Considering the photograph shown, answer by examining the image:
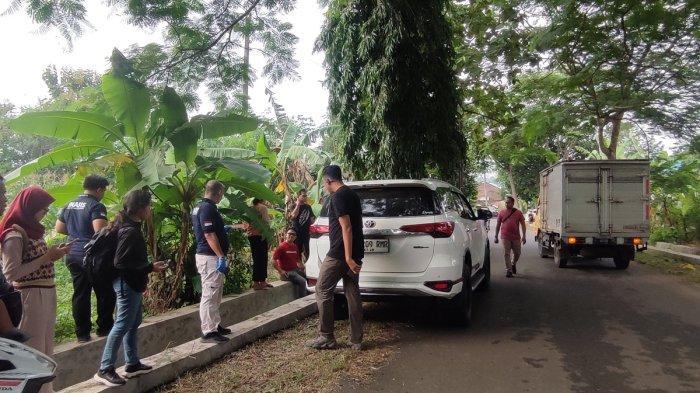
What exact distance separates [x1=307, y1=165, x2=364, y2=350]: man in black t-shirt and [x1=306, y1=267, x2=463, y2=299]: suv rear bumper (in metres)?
0.42

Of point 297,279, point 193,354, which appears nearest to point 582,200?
point 297,279

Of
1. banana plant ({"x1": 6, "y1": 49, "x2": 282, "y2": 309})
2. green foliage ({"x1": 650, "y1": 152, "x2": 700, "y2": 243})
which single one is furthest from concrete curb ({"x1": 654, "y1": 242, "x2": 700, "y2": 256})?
banana plant ({"x1": 6, "y1": 49, "x2": 282, "y2": 309})

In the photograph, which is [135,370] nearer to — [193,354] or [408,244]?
[193,354]

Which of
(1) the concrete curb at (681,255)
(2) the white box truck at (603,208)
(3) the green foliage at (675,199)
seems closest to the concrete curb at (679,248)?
(1) the concrete curb at (681,255)

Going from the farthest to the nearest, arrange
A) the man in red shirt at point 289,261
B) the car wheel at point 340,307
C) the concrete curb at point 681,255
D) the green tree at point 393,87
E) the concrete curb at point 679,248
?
the concrete curb at point 679,248
the concrete curb at point 681,255
the green tree at point 393,87
the man in red shirt at point 289,261
the car wheel at point 340,307

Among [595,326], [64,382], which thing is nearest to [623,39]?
[595,326]

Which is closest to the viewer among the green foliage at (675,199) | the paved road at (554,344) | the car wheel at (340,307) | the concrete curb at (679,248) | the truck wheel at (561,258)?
the paved road at (554,344)

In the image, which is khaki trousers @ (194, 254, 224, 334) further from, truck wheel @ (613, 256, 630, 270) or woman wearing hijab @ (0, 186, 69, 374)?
truck wheel @ (613, 256, 630, 270)

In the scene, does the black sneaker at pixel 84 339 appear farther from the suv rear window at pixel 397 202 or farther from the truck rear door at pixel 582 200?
the truck rear door at pixel 582 200

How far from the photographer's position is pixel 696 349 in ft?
17.2

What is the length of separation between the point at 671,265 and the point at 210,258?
12.2 meters

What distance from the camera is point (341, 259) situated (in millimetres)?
4953

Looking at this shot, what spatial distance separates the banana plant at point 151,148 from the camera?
5.52m

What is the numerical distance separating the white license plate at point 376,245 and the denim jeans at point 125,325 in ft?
7.98
